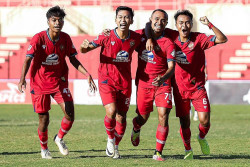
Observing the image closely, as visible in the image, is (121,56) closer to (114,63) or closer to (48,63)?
(114,63)

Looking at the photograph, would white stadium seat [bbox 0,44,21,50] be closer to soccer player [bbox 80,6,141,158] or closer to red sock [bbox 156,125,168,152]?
soccer player [bbox 80,6,141,158]

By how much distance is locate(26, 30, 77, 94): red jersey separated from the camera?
1001cm

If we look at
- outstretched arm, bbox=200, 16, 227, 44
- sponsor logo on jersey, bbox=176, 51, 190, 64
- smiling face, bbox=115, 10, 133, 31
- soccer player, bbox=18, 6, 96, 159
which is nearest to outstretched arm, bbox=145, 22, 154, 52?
smiling face, bbox=115, 10, 133, 31

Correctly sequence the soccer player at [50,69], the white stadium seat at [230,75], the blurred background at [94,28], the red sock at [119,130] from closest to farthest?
the soccer player at [50,69] → the red sock at [119,130] → the blurred background at [94,28] → the white stadium seat at [230,75]

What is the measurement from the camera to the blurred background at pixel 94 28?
29.2m

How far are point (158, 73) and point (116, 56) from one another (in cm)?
74

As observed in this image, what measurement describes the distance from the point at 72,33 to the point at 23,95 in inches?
340

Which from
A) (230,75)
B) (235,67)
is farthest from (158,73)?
(230,75)

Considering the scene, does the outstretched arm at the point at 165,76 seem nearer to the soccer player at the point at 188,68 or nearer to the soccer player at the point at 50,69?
the soccer player at the point at 188,68

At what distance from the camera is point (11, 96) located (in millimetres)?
28266

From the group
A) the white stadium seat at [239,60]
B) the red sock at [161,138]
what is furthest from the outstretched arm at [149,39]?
the white stadium seat at [239,60]

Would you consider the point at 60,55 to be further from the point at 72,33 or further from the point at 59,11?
the point at 72,33

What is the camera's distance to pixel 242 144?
1281cm

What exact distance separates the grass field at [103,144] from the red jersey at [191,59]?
4.17 feet
